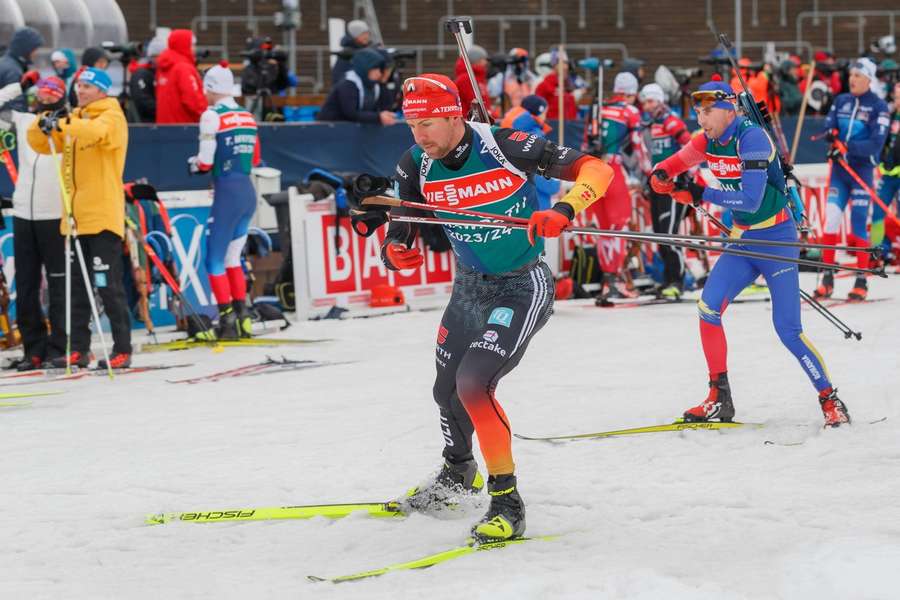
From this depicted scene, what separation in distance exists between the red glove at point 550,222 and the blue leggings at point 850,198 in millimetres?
9018

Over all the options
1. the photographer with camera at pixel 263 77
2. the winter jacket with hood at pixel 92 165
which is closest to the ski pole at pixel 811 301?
the winter jacket with hood at pixel 92 165

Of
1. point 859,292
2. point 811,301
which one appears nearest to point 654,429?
point 811,301

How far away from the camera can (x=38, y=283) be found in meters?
10.0

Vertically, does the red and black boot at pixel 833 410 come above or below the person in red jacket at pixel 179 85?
below

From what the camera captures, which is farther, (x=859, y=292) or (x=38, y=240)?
(x=859, y=292)

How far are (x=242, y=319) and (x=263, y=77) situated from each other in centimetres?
546

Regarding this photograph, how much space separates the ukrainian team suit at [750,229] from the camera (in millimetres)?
7305

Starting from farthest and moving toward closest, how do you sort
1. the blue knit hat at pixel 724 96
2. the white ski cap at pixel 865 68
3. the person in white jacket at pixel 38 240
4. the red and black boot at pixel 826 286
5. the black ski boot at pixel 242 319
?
the red and black boot at pixel 826 286 → the white ski cap at pixel 865 68 → the black ski boot at pixel 242 319 → the person in white jacket at pixel 38 240 → the blue knit hat at pixel 724 96

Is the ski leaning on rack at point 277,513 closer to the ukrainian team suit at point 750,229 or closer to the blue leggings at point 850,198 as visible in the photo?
the ukrainian team suit at point 750,229

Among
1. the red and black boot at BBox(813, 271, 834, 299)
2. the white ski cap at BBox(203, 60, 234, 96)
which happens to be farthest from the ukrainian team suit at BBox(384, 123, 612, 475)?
the red and black boot at BBox(813, 271, 834, 299)

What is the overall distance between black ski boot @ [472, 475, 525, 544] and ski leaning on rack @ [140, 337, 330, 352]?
6.09 meters

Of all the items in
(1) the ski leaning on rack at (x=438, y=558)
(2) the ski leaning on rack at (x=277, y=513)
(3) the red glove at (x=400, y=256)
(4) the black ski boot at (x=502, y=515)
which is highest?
(3) the red glove at (x=400, y=256)

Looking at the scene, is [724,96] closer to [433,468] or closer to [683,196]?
[683,196]

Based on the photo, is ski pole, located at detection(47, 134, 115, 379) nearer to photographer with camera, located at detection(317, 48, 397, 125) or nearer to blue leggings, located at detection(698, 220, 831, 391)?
blue leggings, located at detection(698, 220, 831, 391)
